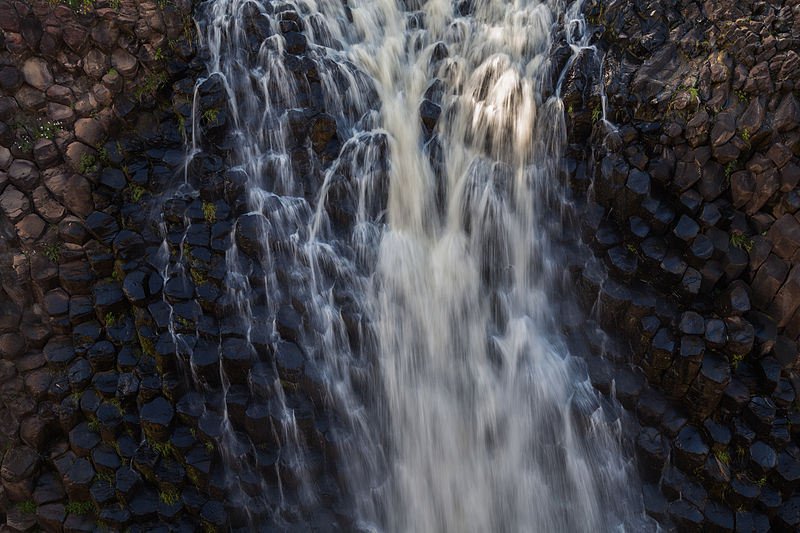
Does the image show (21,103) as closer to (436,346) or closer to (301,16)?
(301,16)

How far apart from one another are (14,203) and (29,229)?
34cm

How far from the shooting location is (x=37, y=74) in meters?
6.29

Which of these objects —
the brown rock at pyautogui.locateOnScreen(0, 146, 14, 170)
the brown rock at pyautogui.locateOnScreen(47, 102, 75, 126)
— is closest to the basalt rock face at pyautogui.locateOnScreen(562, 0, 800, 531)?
the brown rock at pyautogui.locateOnScreen(47, 102, 75, 126)

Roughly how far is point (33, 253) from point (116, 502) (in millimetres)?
2792

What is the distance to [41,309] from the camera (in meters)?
5.99

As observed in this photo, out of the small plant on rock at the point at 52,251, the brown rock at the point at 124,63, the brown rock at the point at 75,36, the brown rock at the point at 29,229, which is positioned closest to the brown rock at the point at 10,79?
the brown rock at the point at 75,36

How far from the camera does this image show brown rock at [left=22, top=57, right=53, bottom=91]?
6.26 metres

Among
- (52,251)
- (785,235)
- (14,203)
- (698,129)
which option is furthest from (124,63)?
(785,235)

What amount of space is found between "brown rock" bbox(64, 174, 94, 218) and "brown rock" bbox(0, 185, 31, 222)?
1.35 feet

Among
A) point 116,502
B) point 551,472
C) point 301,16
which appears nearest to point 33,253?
point 116,502

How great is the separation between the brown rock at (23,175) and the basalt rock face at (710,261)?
19.9ft

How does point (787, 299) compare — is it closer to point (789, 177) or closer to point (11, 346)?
point (789, 177)

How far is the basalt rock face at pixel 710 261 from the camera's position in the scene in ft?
17.6

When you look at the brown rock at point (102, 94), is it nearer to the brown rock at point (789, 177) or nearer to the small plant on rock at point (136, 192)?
the small plant on rock at point (136, 192)
